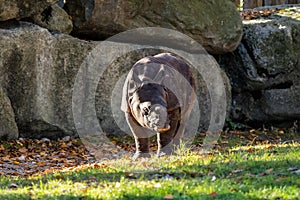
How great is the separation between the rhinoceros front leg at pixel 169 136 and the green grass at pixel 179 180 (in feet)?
1.89

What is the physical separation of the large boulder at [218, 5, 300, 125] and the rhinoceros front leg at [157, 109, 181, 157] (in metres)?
6.89

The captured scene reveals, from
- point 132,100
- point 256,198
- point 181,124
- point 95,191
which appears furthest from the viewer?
point 181,124

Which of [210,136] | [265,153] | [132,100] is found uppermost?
[132,100]

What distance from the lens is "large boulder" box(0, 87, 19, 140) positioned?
11.8 m

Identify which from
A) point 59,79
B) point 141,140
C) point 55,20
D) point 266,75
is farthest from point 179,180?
point 266,75

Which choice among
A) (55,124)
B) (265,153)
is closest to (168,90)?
(265,153)

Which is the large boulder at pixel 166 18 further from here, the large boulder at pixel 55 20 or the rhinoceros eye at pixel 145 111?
the rhinoceros eye at pixel 145 111

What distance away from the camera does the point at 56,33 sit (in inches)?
523

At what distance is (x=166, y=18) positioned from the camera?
1453cm

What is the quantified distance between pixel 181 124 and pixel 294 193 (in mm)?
3816

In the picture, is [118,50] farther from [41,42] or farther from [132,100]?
[132,100]

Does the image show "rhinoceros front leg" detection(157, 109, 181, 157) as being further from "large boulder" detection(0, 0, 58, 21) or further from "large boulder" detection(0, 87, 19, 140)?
"large boulder" detection(0, 0, 58, 21)

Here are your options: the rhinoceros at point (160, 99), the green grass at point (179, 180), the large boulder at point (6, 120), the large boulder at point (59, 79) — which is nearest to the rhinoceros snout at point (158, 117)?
the rhinoceros at point (160, 99)

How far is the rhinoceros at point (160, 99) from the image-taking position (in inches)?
325
